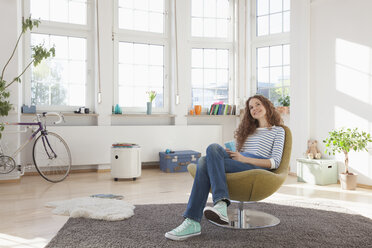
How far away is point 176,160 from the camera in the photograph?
5.34 meters

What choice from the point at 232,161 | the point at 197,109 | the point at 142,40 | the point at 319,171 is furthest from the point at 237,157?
the point at 142,40

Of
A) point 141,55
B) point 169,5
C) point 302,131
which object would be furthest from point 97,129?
point 302,131

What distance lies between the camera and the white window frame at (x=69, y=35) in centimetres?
504

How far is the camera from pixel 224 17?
6.23 metres

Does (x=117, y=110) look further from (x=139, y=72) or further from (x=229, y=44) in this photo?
(x=229, y=44)

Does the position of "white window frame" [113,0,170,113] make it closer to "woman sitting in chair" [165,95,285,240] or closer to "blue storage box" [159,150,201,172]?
"blue storage box" [159,150,201,172]

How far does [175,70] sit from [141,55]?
61 cm

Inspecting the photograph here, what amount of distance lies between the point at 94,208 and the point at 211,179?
1229mm

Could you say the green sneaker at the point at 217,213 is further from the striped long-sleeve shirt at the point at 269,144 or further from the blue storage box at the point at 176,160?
the blue storage box at the point at 176,160

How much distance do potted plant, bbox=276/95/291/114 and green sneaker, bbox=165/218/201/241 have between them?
3.36 metres

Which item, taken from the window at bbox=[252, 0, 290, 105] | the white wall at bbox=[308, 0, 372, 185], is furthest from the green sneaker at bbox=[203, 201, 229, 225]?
the window at bbox=[252, 0, 290, 105]

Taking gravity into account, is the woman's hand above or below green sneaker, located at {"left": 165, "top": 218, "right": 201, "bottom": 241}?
above

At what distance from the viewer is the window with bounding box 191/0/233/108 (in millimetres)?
6086

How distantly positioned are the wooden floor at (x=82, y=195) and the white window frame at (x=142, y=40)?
1.21 m
